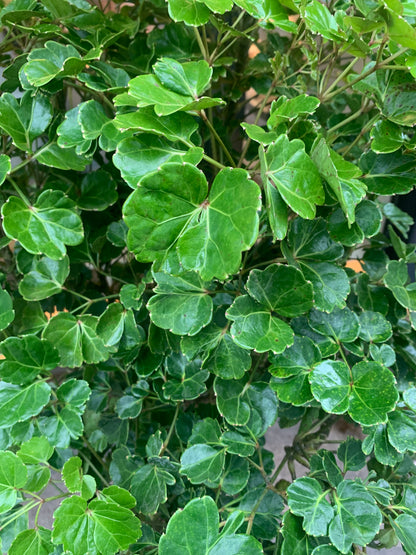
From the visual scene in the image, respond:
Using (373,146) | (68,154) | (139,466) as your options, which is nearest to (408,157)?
(373,146)

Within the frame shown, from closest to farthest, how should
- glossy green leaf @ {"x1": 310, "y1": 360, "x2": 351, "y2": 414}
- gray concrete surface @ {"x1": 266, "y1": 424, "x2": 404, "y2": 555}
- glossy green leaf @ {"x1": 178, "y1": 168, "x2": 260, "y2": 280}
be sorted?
glossy green leaf @ {"x1": 178, "y1": 168, "x2": 260, "y2": 280} → glossy green leaf @ {"x1": 310, "y1": 360, "x2": 351, "y2": 414} → gray concrete surface @ {"x1": 266, "y1": 424, "x2": 404, "y2": 555}

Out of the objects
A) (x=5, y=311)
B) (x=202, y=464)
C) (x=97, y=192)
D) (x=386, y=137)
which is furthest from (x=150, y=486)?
(x=386, y=137)

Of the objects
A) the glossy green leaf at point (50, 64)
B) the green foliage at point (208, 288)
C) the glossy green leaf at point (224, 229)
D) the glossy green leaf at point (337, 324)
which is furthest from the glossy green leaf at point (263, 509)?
the glossy green leaf at point (50, 64)

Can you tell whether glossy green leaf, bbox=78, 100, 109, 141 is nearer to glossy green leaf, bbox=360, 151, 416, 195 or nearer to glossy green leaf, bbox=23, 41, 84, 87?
glossy green leaf, bbox=23, 41, 84, 87

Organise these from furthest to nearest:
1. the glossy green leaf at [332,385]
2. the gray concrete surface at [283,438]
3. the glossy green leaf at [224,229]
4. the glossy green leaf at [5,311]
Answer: the gray concrete surface at [283,438] < the glossy green leaf at [5,311] < the glossy green leaf at [332,385] < the glossy green leaf at [224,229]

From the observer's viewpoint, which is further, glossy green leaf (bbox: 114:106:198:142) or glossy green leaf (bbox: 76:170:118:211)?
glossy green leaf (bbox: 76:170:118:211)

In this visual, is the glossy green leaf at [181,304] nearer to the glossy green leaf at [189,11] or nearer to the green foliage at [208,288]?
the green foliage at [208,288]

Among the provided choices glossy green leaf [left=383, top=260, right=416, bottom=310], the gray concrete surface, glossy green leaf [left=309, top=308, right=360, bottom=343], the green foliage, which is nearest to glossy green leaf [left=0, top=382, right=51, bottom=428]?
the green foliage
